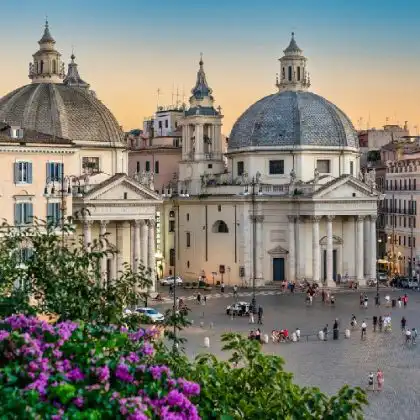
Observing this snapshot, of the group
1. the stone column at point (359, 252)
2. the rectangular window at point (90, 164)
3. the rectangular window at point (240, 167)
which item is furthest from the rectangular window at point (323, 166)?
the rectangular window at point (90, 164)

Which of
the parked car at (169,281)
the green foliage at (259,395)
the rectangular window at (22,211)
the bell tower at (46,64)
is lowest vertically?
the parked car at (169,281)

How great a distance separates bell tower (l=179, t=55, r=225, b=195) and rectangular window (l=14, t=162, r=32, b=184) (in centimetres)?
3070

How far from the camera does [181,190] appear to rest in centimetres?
8925

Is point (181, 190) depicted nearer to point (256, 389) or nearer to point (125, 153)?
point (125, 153)

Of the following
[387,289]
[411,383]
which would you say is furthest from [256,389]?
[387,289]

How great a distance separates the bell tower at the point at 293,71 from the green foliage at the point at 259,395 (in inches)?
2892

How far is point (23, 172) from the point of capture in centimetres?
5853

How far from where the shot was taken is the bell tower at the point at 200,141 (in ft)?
291

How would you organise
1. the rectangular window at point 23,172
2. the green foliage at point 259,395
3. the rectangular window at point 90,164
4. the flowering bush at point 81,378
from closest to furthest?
the flowering bush at point 81,378
the green foliage at point 259,395
the rectangular window at point 23,172
the rectangular window at point 90,164

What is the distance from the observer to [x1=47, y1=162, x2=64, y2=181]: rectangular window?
59844mm

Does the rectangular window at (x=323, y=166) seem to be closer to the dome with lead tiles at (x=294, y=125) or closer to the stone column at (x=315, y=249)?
the dome with lead tiles at (x=294, y=125)

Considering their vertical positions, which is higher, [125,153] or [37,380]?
[125,153]

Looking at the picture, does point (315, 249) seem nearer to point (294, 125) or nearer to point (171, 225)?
point (294, 125)

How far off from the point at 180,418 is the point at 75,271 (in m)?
8.56
